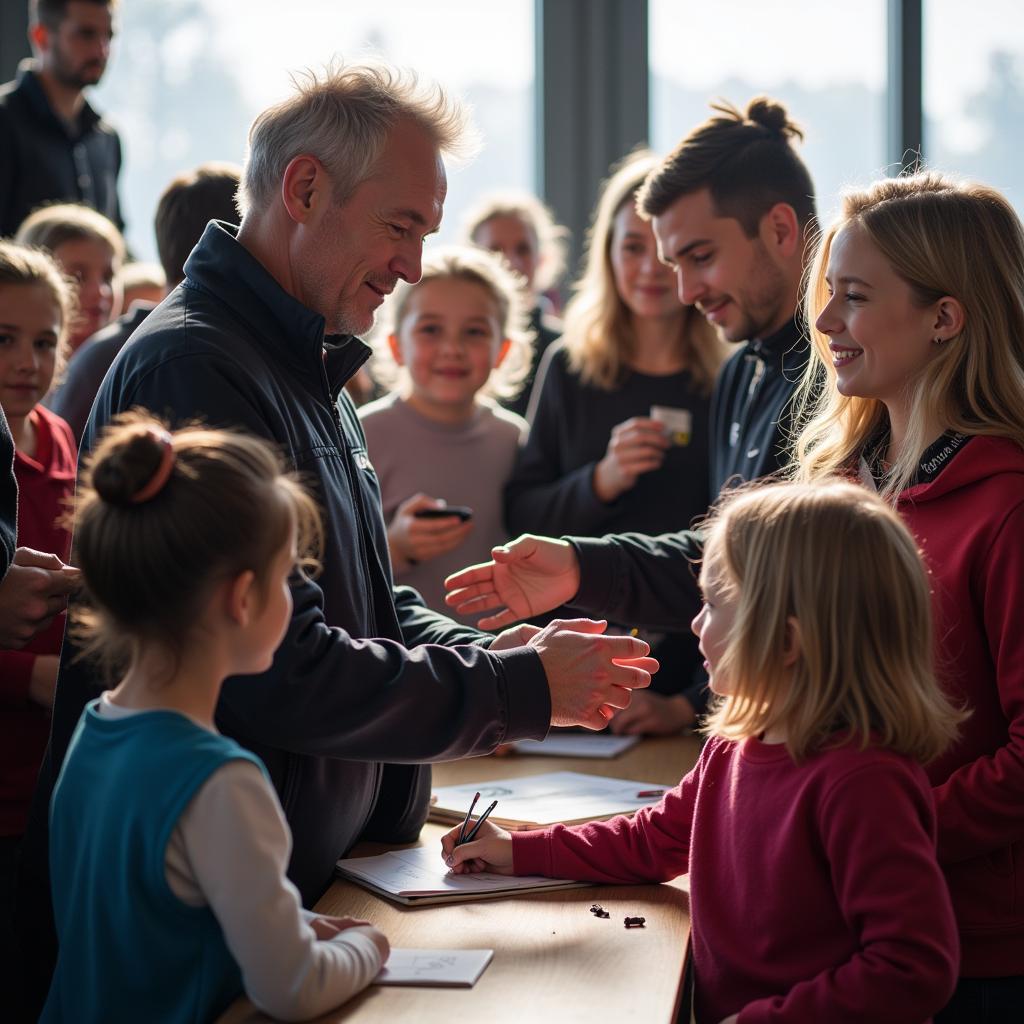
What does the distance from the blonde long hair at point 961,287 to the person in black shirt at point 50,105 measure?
3259 millimetres

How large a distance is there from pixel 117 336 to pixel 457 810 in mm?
1494

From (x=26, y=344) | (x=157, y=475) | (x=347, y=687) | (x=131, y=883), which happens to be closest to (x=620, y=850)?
(x=347, y=687)

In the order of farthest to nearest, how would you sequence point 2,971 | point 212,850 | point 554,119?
point 554,119 → point 2,971 → point 212,850

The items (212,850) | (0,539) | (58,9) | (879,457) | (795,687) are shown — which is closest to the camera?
(212,850)

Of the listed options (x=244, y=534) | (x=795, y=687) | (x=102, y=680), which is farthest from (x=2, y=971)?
(x=795, y=687)

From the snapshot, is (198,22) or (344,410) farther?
(198,22)

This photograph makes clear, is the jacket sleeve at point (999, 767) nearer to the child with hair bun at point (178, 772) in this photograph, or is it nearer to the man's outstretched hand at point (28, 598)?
the child with hair bun at point (178, 772)

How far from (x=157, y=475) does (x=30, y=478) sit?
43.7 inches

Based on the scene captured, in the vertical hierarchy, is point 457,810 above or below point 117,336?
below

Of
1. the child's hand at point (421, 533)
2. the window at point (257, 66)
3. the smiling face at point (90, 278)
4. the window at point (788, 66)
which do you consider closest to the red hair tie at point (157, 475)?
the child's hand at point (421, 533)

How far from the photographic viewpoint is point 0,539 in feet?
5.68

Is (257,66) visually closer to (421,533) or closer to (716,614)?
(421,533)

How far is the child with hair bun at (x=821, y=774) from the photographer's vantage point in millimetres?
1271

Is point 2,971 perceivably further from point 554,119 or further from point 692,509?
point 554,119
